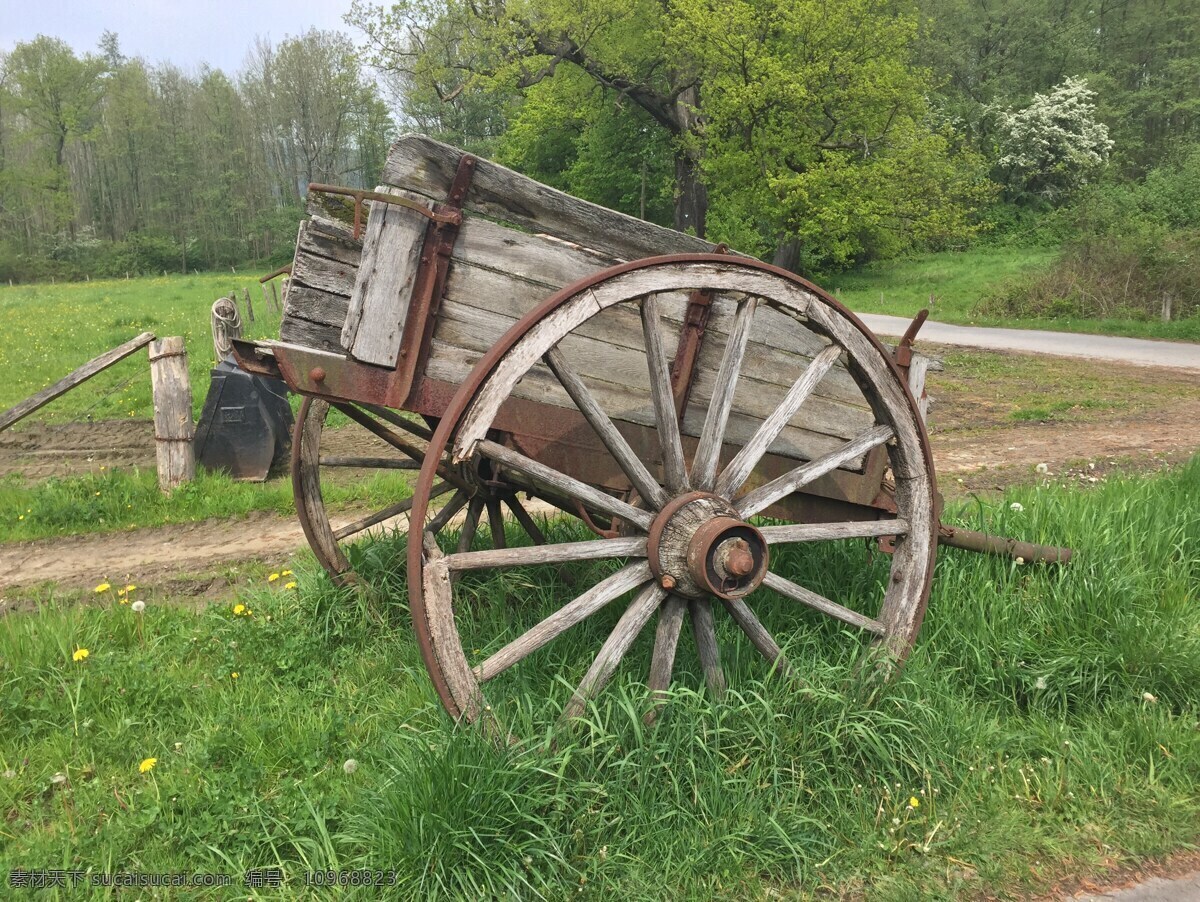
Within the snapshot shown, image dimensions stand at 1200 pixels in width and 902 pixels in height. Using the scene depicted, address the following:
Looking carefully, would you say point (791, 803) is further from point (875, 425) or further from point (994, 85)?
point (994, 85)

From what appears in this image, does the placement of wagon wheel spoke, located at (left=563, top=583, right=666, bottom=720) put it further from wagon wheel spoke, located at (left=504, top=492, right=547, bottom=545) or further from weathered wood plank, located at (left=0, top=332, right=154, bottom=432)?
weathered wood plank, located at (left=0, top=332, right=154, bottom=432)

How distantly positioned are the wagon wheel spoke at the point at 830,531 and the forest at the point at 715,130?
1364cm

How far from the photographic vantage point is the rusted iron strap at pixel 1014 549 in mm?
3559

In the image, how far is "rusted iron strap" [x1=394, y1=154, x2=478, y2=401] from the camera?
8.39 ft

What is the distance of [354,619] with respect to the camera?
11.8ft

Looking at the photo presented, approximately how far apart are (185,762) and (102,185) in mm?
68659

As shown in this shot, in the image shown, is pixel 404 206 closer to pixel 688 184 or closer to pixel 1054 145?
pixel 688 184

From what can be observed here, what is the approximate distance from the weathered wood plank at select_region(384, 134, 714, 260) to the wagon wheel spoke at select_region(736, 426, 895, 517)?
90cm

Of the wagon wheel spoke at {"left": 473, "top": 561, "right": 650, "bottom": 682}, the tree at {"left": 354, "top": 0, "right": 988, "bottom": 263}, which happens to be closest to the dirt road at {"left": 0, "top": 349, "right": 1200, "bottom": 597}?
the wagon wheel spoke at {"left": 473, "top": 561, "right": 650, "bottom": 682}

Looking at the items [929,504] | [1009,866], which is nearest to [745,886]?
[1009,866]

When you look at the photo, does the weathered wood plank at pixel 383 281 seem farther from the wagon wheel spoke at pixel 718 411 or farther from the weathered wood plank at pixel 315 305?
the wagon wheel spoke at pixel 718 411

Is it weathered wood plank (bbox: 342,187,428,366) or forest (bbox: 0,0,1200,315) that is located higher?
forest (bbox: 0,0,1200,315)

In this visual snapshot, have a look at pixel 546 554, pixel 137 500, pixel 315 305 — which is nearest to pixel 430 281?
pixel 315 305

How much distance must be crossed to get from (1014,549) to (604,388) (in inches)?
81.6
